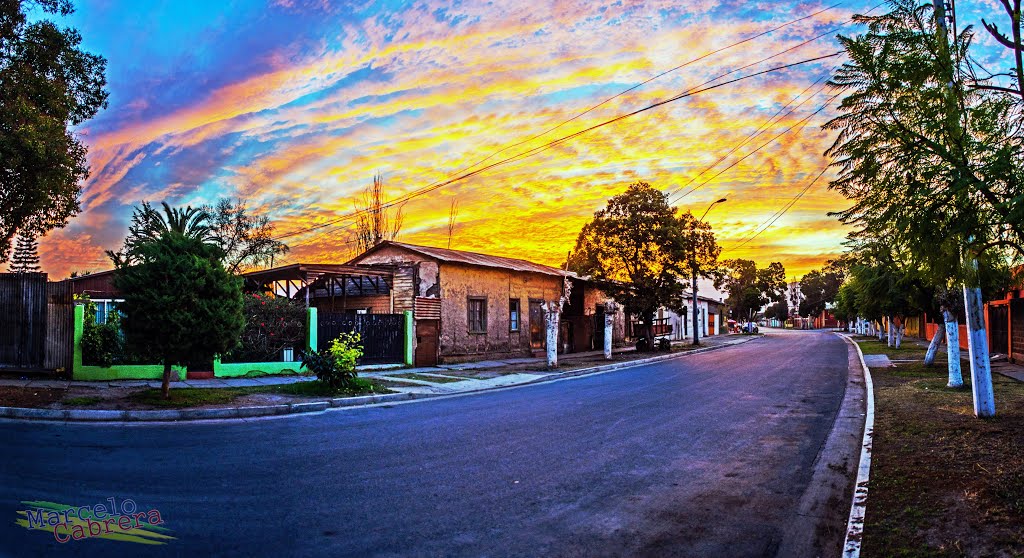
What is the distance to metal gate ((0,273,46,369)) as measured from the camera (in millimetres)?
13844

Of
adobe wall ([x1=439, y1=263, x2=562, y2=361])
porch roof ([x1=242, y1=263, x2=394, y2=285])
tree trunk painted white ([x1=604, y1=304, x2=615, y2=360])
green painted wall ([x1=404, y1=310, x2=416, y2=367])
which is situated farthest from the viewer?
tree trunk painted white ([x1=604, y1=304, x2=615, y2=360])

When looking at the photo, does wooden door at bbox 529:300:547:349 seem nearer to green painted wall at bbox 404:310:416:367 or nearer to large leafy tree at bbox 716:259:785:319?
green painted wall at bbox 404:310:416:367

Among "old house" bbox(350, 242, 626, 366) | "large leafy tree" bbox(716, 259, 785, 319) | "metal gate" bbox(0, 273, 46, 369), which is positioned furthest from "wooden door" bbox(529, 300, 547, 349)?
"large leafy tree" bbox(716, 259, 785, 319)

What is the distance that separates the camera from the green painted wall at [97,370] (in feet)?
46.2

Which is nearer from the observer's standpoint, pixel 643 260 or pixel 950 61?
pixel 950 61

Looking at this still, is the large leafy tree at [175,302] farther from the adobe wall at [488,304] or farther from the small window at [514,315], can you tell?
the small window at [514,315]

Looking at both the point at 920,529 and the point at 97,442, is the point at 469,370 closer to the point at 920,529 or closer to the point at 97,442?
the point at 97,442

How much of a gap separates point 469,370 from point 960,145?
17.0m

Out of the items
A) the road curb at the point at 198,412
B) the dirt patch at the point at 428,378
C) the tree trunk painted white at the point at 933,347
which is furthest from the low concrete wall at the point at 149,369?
the tree trunk painted white at the point at 933,347

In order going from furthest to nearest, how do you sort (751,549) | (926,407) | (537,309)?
(537,309)
(926,407)
(751,549)

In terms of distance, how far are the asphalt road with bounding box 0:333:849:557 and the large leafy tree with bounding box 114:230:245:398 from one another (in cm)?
191

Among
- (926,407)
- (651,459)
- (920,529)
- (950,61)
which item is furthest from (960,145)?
(926,407)

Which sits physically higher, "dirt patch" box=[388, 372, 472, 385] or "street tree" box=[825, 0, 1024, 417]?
"street tree" box=[825, 0, 1024, 417]

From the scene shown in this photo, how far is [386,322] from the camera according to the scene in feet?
68.8
